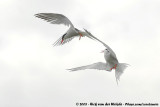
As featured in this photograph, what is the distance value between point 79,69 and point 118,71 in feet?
5.41

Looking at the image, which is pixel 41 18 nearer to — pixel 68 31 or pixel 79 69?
pixel 68 31

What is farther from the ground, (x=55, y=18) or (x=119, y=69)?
(x=55, y=18)

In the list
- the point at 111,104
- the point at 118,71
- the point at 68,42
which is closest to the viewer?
the point at 118,71

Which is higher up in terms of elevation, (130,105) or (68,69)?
(68,69)

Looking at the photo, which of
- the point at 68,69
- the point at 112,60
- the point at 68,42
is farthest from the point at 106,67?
the point at 68,42

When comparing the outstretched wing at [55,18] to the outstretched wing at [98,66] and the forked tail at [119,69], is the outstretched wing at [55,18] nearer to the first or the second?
the outstretched wing at [98,66]

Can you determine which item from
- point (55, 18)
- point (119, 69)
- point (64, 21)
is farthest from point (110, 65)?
point (55, 18)

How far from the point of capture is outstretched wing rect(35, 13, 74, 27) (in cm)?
1262

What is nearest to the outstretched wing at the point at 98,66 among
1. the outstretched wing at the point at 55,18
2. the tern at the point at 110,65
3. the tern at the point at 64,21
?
the tern at the point at 110,65

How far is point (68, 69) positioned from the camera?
40.0ft

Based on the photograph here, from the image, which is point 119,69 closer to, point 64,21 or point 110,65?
point 110,65

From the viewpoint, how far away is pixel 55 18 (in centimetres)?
1297

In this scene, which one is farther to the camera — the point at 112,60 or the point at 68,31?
the point at 68,31

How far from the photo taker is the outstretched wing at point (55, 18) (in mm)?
12617
